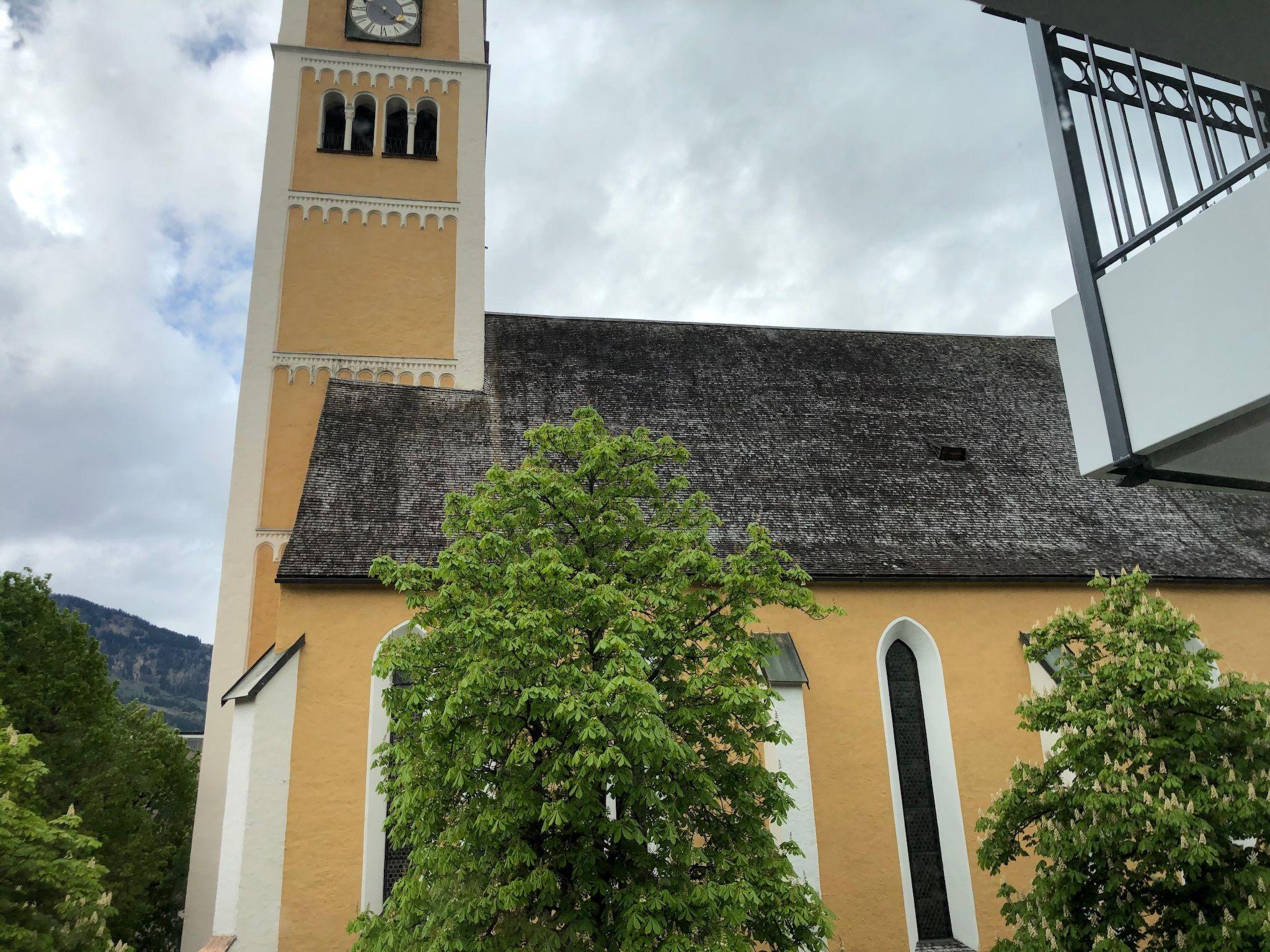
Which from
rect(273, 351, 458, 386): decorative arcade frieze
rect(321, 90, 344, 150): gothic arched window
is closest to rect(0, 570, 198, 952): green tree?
rect(273, 351, 458, 386): decorative arcade frieze

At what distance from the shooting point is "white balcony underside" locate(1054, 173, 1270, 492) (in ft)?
8.41

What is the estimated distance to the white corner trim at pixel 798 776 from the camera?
38.5 feet

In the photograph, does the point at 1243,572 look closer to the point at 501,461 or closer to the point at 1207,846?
the point at 1207,846

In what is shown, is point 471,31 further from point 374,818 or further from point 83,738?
point 374,818

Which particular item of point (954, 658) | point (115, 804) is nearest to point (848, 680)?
point (954, 658)

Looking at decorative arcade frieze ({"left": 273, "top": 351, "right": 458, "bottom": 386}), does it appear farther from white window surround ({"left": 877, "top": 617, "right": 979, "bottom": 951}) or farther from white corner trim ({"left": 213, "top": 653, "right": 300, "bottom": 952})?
white window surround ({"left": 877, "top": 617, "right": 979, "bottom": 951})

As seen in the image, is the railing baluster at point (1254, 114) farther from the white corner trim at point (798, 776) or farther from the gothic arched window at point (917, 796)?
the gothic arched window at point (917, 796)

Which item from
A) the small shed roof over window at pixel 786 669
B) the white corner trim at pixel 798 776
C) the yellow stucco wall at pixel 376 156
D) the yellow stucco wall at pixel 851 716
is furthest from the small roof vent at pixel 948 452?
the yellow stucco wall at pixel 376 156

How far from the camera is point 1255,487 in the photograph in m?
3.56

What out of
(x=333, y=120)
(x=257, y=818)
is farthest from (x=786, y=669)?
(x=333, y=120)

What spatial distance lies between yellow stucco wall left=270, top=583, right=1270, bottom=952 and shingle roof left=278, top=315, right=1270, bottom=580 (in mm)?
442

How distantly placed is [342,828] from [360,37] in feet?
55.8

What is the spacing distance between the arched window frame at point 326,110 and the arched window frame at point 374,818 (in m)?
12.2

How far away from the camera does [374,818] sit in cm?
1172
